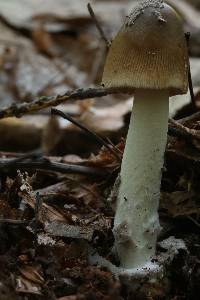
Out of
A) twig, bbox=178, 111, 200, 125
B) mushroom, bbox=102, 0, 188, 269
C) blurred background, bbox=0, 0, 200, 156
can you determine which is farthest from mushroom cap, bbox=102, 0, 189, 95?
blurred background, bbox=0, 0, 200, 156

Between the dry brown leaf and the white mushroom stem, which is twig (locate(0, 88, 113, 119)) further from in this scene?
the dry brown leaf

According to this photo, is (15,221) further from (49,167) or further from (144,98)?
(144,98)

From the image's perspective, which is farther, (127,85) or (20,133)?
(20,133)

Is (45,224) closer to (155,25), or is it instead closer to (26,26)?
(155,25)

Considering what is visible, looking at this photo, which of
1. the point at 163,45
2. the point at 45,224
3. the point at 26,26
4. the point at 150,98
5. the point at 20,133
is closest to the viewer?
the point at 163,45

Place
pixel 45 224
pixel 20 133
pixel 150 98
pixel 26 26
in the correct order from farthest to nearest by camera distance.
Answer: pixel 26 26 < pixel 20 133 < pixel 45 224 < pixel 150 98

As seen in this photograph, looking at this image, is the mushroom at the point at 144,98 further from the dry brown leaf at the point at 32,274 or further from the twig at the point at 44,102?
the dry brown leaf at the point at 32,274

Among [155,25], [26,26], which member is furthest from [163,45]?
[26,26]
